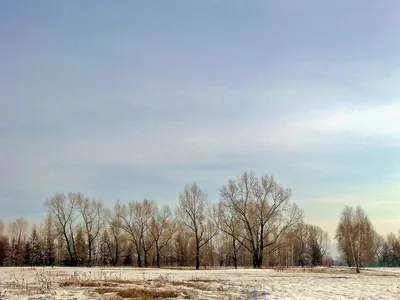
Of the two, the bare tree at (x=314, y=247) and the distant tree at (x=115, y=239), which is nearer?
the distant tree at (x=115, y=239)

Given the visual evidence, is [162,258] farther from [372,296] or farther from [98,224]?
[372,296]

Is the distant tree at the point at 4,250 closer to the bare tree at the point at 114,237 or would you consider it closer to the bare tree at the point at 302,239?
the bare tree at the point at 114,237

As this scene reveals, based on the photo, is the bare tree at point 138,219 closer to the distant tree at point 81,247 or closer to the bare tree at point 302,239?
the distant tree at point 81,247

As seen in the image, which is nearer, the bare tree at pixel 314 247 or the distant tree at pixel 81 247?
the distant tree at pixel 81 247

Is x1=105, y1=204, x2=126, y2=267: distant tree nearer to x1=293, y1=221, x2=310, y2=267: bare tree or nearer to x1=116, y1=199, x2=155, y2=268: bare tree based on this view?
x1=116, y1=199, x2=155, y2=268: bare tree

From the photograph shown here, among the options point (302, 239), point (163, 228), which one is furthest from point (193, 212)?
point (302, 239)

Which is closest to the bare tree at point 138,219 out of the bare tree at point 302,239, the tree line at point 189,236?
the tree line at point 189,236

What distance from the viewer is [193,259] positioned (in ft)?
280

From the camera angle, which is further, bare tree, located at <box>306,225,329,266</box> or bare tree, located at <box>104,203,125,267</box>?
bare tree, located at <box>306,225,329,266</box>

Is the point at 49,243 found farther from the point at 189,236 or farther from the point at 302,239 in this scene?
the point at 302,239

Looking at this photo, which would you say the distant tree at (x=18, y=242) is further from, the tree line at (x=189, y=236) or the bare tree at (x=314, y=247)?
the bare tree at (x=314, y=247)

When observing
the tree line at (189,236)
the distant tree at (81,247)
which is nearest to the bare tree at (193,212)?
the tree line at (189,236)

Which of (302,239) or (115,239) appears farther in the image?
(302,239)

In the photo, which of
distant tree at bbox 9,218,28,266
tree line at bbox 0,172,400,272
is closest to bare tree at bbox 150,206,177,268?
tree line at bbox 0,172,400,272
